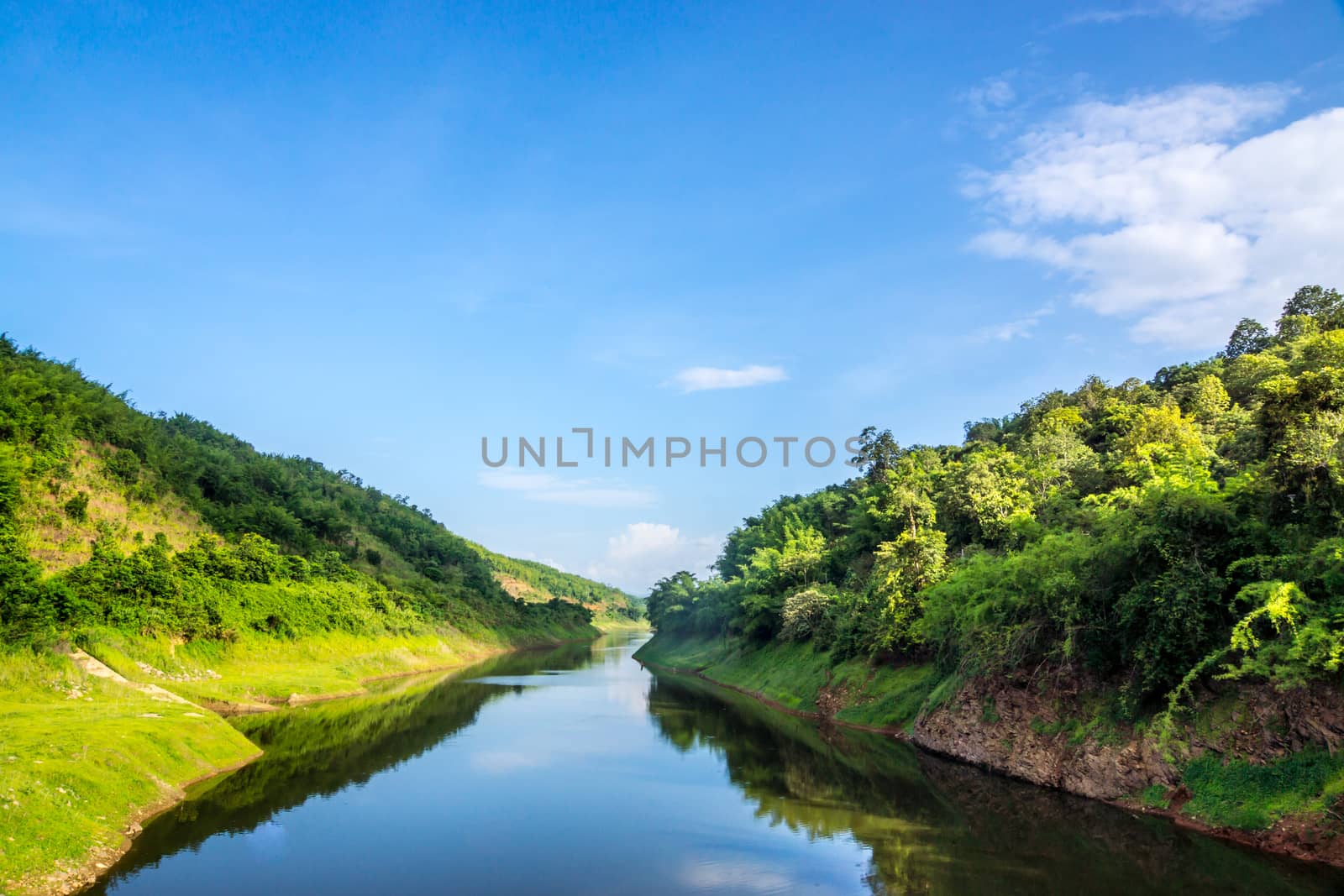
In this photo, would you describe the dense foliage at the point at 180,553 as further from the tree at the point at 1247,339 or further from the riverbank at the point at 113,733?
the tree at the point at 1247,339

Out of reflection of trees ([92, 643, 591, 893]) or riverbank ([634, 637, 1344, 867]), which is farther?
reflection of trees ([92, 643, 591, 893])

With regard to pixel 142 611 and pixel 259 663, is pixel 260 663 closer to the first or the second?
pixel 259 663

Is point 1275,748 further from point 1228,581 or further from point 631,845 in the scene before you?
point 631,845

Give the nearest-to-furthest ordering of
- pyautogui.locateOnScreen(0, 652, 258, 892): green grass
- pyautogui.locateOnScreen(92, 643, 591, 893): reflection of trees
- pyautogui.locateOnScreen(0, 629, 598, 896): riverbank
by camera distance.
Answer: pyautogui.locateOnScreen(0, 652, 258, 892): green grass
pyautogui.locateOnScreen(0, 629, 598, 896): riverbank
pyautogui.locateOnScreen(92, 643, 591, 893): reflection of trees

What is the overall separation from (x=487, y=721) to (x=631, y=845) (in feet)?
89.9

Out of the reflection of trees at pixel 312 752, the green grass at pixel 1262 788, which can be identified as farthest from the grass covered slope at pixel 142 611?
the green grass at pixel 1262 788

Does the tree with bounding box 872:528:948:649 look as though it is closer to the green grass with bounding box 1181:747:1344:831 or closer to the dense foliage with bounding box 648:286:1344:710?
the dense foliage with bounding box 648:286:1344:710

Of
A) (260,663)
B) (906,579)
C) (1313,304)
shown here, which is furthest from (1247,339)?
(260,663)

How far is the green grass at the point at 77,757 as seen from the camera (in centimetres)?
1731

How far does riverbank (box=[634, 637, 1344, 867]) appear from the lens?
1916 centimetres

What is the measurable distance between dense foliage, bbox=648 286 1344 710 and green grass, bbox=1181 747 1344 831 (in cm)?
208

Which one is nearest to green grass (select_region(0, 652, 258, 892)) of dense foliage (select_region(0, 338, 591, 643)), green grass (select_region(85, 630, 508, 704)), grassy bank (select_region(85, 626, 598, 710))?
dense foliage (select_region(0, 338, 591, 643))

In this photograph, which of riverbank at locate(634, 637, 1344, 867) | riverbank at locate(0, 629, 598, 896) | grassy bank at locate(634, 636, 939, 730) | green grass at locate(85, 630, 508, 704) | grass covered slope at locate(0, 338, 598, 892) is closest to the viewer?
riverbank at locate(0, 629, 598, 896)

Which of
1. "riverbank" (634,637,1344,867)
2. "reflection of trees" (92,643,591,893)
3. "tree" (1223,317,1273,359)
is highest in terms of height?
"tree" (1223,317,1273,359)
